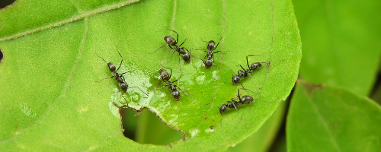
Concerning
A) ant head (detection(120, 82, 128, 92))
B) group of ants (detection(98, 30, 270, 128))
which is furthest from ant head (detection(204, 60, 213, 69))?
ant head (detection(120, 82, 128, 92))

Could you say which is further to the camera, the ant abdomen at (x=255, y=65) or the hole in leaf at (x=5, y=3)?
the hole in leaf at (x=5, y=3)

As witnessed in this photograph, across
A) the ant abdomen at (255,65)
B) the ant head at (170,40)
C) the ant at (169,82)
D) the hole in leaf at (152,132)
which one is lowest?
the hole in leaf at (152,132)

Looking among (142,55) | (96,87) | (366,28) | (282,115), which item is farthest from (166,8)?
(366,28)

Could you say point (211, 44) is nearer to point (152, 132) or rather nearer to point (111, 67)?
point (111, 67)

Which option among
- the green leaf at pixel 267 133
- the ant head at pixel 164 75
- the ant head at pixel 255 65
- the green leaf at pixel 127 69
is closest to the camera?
the green leaf at pixel 127 69

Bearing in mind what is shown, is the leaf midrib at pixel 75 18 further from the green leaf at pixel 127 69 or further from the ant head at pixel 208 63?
the ant head at pixel 208 63

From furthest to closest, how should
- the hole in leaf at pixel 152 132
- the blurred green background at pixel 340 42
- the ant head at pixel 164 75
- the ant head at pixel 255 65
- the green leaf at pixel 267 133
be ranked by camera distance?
1. the green leaf at pixel 267 133
2. the blurred green background at pixel 340 42
3. the hole in leaf at pixel 152 132
4. the ant head at pixel 164 75
5. the ant head at pixel 255 65

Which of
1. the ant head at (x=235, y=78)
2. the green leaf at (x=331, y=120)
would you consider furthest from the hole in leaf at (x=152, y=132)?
the green leaf at (x=331, y=120)
